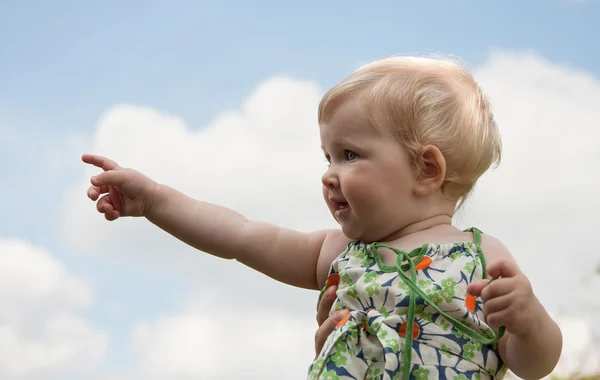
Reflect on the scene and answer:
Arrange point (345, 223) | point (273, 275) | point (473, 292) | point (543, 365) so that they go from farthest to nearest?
point (273, 275), point (345, 223), point (543, 365), point (473, 292)

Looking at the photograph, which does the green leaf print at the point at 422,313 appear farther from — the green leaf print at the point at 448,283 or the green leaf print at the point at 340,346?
the green leaf print at the point at 340,346

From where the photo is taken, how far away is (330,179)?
2.42 metres

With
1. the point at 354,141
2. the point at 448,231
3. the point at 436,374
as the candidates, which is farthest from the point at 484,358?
the point at 354,141

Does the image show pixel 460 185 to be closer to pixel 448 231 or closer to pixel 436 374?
pixel 448 231

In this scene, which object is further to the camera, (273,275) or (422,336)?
(273,275)

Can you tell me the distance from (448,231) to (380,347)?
433 mm

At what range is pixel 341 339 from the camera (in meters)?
2.28

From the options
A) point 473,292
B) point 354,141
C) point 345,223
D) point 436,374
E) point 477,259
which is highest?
point 354,141

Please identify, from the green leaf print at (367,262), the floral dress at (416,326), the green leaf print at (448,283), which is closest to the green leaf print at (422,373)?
the floral dress at (416,326)

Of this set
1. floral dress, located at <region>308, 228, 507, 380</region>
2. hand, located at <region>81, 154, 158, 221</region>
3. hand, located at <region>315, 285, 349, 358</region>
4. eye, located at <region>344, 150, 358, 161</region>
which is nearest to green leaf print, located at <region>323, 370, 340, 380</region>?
floral dress, located at <region>308, 228, 507, 380</region>

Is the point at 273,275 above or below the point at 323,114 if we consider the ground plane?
below

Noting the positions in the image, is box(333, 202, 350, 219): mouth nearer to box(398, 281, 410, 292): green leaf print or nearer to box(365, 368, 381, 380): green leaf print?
box(398, 281, 410, 292): green leaf print

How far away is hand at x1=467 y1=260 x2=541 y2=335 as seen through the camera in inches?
83.6

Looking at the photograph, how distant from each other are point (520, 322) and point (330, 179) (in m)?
0.67
